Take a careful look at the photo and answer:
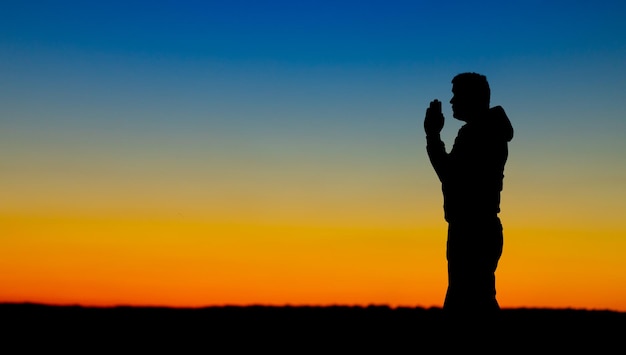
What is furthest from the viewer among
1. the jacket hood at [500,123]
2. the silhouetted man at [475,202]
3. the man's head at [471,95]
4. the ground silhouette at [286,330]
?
the ground silhouette at [286,330]

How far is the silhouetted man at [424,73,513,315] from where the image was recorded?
944 cm

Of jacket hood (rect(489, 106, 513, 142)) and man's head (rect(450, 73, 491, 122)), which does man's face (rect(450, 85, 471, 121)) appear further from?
jacket hood (rect(489, 106, 513, 142))

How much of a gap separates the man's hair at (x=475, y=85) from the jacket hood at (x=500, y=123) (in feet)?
0.53

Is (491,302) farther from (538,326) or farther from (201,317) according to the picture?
(201,317)

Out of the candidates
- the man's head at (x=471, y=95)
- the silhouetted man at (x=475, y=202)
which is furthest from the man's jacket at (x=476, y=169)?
the man's head at (x=471, y=95)

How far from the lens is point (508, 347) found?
926 cm

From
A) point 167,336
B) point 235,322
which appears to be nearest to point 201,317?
point 235,322

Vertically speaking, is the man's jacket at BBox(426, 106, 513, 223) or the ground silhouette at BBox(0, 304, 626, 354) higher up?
the man's jacket at BBox(426, 106, 513, 223)

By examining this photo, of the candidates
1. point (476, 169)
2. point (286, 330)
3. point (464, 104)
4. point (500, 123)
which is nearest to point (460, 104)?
point (464, 104)

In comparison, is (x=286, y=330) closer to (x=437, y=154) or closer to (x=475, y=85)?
(x=437, y=154)

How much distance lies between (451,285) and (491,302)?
52 cm

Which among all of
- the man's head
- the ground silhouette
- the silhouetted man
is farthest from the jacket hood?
the ground silhouette

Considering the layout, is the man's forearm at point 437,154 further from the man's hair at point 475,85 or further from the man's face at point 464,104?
the man's hair at point 475,85

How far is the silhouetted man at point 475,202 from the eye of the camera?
944 cm
